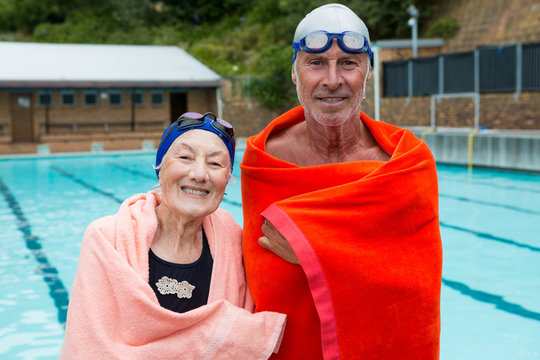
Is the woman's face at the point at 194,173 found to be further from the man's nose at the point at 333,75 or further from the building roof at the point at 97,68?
the building roof at the point at 97,68

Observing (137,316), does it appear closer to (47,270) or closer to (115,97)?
(47,270)

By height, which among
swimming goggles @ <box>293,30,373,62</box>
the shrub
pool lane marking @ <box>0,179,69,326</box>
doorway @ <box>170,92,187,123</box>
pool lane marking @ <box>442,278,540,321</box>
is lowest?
pool lane marking @ <box>442,278,540,321</box>

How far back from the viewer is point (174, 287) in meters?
2.05

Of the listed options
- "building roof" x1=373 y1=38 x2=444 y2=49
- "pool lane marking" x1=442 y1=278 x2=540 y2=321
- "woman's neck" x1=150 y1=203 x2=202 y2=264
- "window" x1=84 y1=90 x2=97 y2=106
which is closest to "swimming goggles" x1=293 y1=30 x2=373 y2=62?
"woman's neck" x1=150 y1=203 x2=202 y2=264

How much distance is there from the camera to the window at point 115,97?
25516 mm

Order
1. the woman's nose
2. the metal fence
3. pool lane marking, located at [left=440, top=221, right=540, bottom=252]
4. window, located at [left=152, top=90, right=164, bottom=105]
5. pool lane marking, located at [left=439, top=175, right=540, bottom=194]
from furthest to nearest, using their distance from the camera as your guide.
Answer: window, located at [left=152, top=90, right=164, bottom=105] < the metal fence < pool lane marking, located at [left=439, top=175, right=540, bottom=194] < pool lane marking, located at [left=440, top=221, right=540, bottom=252] < the woman's nose

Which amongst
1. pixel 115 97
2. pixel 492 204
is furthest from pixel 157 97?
pixel 492 204

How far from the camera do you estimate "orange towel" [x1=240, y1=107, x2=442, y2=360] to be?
185 centimetres

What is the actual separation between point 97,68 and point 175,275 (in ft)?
75.7

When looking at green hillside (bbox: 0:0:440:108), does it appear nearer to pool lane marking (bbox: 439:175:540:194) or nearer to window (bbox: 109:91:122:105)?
window (bbox: 109:91:122:105)

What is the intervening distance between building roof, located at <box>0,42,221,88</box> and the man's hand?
21.0m

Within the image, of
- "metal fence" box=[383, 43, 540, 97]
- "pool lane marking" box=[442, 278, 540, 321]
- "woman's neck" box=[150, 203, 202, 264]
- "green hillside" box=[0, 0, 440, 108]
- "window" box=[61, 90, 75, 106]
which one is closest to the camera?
"woman's neck" box=[150, 203, 202, 264]

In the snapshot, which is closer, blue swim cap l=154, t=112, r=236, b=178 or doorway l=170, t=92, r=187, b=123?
blue swim cap l=154, t=112, r=236, b=178

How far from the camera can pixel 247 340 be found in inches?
77.8
